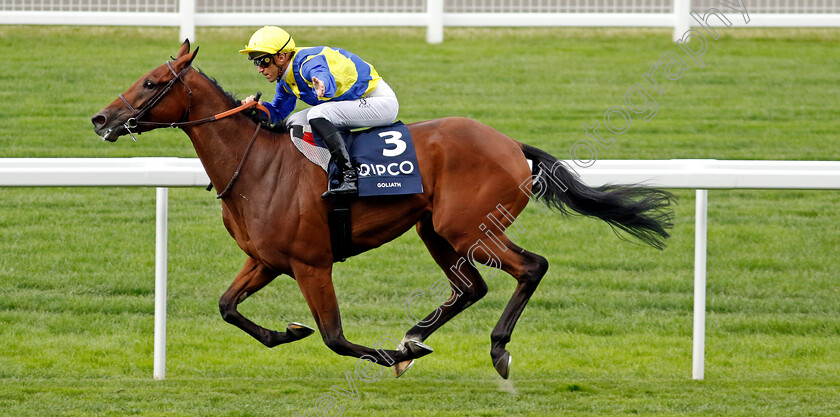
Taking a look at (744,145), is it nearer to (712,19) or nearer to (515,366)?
(712,19)

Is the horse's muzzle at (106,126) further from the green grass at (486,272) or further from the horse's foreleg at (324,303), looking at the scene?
the green grass at (486,272)

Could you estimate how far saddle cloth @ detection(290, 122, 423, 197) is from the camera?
4.34 metres

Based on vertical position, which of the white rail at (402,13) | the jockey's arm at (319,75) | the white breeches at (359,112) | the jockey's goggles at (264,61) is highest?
the white rail at (402,13)

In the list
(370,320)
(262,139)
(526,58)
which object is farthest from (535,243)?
(526,58)

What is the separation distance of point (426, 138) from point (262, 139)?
658 millimetres

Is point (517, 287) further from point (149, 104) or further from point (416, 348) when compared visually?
point (149, 104)

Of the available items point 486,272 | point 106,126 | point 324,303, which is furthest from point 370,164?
point 486,272

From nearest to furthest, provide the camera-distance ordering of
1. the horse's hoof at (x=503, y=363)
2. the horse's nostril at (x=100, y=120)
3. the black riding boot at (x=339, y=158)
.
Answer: the horse's nostril at (x=100, y=120)
the black riding boot at (x=339, y=158)
the horse's hoof at (x=503, y=363)

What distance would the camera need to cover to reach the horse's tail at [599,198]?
469cm

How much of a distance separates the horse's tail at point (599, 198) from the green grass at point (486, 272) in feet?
2.37

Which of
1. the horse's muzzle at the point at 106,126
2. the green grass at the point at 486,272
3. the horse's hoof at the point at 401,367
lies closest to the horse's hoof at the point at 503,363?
the green grass at the point at 486,272

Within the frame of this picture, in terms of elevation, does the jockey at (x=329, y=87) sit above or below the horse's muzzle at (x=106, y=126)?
above

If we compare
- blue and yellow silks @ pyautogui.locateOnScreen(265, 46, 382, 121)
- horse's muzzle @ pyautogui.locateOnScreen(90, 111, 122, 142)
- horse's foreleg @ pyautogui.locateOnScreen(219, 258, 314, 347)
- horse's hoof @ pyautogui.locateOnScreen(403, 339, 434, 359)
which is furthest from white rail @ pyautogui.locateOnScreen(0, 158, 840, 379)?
horse's hoof @ pyautogui.locateOnScreen(403, 339, 434, 359)

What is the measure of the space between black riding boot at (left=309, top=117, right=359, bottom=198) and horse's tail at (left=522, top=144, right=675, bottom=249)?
32.7 inches
